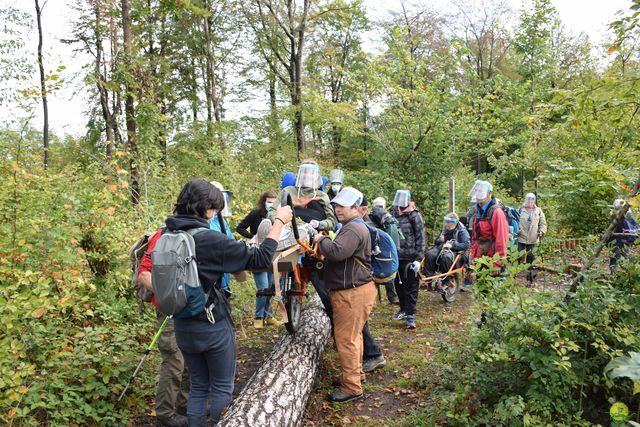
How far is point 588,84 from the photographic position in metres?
3.54

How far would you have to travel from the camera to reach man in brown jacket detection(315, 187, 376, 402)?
4391mm

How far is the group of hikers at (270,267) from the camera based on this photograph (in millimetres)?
3029

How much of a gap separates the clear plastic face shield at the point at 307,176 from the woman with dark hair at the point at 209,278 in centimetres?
206

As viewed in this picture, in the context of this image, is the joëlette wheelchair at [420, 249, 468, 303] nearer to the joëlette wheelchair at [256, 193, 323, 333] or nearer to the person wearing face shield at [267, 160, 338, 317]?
the person wearing face shield at [267, 160, 338, 317]

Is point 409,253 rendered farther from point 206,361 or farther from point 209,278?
point 209,278

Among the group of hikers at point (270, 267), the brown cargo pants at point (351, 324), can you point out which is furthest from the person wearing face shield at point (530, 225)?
the brown cargo pants at point (351, 324)

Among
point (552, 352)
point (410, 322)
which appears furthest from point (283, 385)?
point (410, 322)

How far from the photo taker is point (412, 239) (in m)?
7.27

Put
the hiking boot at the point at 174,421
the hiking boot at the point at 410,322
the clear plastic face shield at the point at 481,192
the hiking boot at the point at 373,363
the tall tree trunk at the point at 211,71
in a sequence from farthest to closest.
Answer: the tall tree trunk at the point at 211,71 < the hiking boot at the point at 410,322 < the clear plastic face shield at the point at 481,192 < the hiking boot at the point at 373,363 < the hiking boot at the point at 174,421

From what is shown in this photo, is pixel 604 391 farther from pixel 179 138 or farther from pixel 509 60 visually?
pixel 509 60

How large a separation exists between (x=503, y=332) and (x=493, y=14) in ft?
95.3

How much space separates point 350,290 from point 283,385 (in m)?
1.12

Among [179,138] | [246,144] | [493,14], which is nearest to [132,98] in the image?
[179,138]

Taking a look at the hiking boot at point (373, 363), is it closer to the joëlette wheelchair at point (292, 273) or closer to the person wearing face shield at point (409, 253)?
the joëlette wheelchair at point (292, 273)
